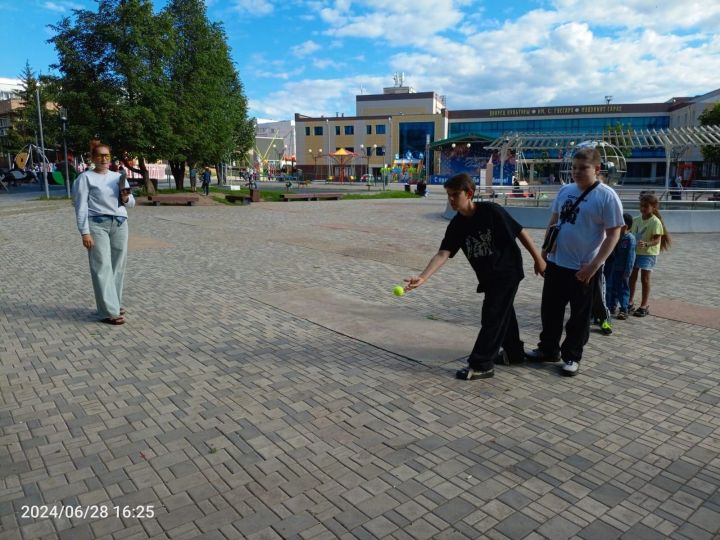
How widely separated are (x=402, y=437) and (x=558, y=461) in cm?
97

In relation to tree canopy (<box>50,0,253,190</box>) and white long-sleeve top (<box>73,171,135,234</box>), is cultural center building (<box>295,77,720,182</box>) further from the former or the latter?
white long-sleeve top (<box>73,171,135,234</box>)

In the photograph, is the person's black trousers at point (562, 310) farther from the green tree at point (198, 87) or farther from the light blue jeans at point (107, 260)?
the green tree at point (198, 87)

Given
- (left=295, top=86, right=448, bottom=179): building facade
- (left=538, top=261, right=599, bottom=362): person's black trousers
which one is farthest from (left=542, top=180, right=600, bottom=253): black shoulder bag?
(left=295, top=86, right=448, bottom=179): building facade

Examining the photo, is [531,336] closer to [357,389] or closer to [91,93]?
[357,389]

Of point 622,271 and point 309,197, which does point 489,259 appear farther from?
point 309,197

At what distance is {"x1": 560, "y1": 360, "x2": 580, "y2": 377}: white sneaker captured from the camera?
15.2ft

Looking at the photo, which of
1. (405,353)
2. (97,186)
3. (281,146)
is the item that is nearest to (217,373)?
(405,353)

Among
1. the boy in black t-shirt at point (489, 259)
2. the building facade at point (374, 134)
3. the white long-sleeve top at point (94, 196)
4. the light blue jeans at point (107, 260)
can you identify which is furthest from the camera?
the building facade at point (374, 134)

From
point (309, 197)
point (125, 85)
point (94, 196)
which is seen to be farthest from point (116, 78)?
point (94, 196)

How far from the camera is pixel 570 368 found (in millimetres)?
4633

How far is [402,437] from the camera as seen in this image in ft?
11.7

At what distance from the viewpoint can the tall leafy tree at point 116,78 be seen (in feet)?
87.1
